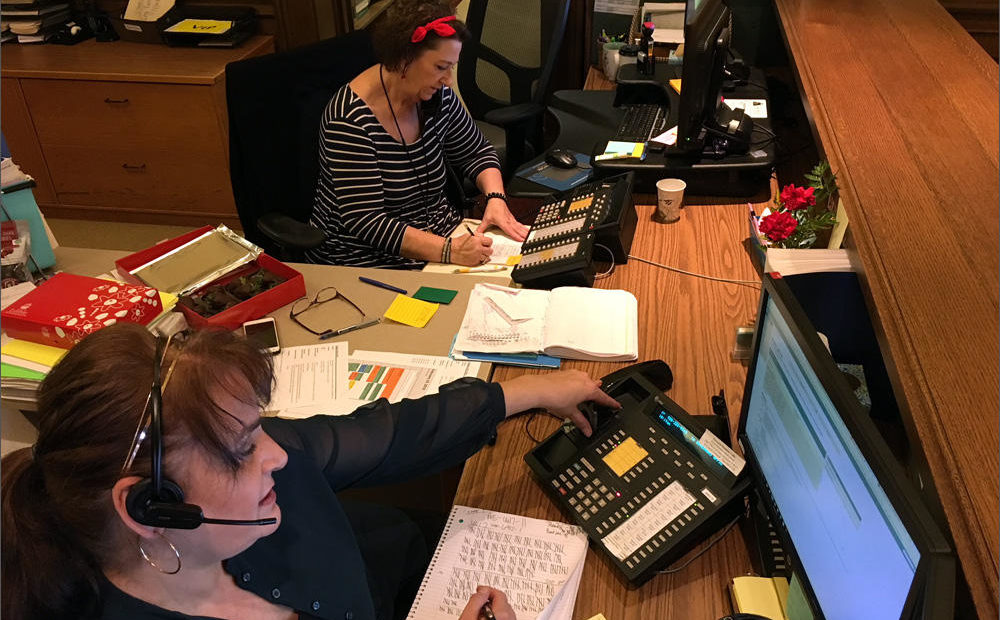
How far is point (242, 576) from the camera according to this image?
1021 mm

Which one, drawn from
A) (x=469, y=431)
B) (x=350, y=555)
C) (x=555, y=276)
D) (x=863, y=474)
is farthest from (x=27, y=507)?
(x=555, y=276)

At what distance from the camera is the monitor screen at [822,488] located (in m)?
0.72

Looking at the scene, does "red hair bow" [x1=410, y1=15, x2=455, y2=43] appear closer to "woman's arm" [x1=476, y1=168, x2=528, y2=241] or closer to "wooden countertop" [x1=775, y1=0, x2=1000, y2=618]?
"woman's arm" [x1=476, y1=168, x2=528, y2=241]

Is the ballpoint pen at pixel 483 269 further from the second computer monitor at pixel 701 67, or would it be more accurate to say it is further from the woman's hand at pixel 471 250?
the second computer monitor at pixel 701 67

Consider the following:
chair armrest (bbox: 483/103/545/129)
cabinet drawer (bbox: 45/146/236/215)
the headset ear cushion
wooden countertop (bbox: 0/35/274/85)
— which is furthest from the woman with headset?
cabinet drawer (bbox: 45/146/236/215)

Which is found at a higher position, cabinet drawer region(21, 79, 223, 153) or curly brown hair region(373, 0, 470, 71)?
curly brown hair region(373, 0, 470, 71)

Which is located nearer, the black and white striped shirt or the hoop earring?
the hoop earring

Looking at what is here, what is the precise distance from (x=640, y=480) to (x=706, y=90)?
114cm

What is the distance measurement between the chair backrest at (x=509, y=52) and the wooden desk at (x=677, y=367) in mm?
1058

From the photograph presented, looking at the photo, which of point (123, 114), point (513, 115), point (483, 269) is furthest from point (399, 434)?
point (123, 114)

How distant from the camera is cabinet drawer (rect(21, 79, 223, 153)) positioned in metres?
3.24

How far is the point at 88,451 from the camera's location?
83 centimetres

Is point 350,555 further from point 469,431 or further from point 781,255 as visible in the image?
point 781,255

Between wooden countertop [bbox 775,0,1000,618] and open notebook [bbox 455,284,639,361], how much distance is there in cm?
52
